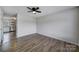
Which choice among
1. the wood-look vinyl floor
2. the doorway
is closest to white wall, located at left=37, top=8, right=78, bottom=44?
the wood-look vinyl floor

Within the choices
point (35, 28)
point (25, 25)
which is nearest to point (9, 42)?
point (25, 25)

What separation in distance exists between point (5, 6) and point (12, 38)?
72 cm

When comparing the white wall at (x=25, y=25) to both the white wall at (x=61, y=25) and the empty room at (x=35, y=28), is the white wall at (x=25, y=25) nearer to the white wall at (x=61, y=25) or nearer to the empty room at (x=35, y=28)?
the empty room at (x=35, y=28)

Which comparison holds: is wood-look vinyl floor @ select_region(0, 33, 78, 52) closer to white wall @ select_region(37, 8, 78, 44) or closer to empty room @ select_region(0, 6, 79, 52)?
empty room @ select_region(0, 6, 79, 52)

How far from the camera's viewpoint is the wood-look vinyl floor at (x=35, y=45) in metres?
1.89

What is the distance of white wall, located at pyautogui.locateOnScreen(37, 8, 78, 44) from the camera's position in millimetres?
1880

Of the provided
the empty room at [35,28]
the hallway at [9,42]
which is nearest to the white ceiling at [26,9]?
the empty room at [35,28]

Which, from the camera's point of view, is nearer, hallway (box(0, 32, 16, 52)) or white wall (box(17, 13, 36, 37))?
hallway (box(0, 32, 16, 52))

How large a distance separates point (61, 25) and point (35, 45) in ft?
2.46

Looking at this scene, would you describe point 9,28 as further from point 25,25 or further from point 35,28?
point 35,28

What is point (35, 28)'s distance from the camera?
6.76ft
